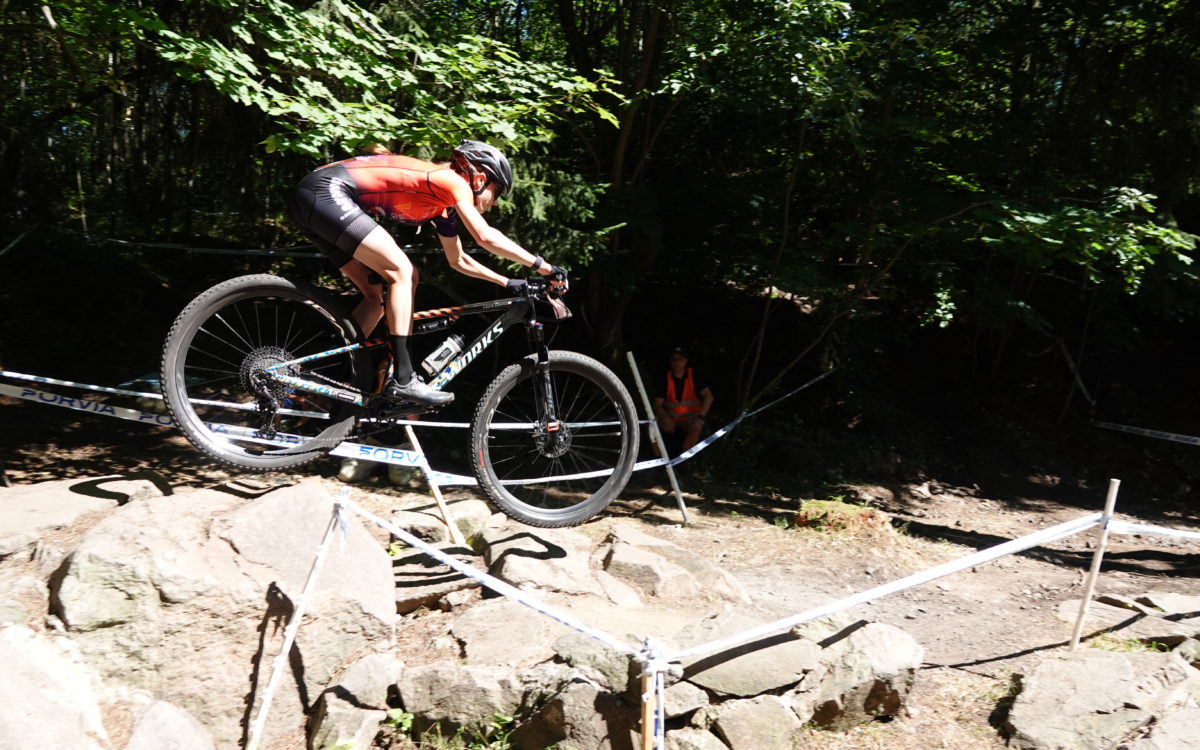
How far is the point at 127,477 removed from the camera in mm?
4738

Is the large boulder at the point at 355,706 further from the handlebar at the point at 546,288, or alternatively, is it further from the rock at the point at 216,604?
the handlebar at the point at 546,288

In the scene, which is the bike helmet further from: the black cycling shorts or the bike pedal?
the bike pedal

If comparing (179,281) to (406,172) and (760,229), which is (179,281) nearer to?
(760,229)

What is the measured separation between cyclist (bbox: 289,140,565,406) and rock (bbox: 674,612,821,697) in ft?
5.69

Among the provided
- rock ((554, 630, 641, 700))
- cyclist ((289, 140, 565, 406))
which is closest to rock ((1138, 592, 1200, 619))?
rock ((554, 630, 641, 700))

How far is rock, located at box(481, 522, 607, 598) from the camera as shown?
4.63m

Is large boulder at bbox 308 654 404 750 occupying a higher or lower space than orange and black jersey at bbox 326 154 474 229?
lower

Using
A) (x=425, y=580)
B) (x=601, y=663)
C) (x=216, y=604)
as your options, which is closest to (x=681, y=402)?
(x=425, y=580)

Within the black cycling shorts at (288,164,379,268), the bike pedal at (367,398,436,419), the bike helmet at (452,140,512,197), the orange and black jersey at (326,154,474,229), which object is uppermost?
the bike helmet at (452,140,512,197)

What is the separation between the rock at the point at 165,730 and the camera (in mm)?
3365

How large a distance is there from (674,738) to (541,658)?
774 millimetres

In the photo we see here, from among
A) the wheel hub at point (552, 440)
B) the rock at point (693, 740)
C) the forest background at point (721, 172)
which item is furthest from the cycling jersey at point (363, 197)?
the rock at point (693, 740)

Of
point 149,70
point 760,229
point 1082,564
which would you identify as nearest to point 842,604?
point 1082,564

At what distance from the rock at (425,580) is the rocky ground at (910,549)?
0.36 feet
